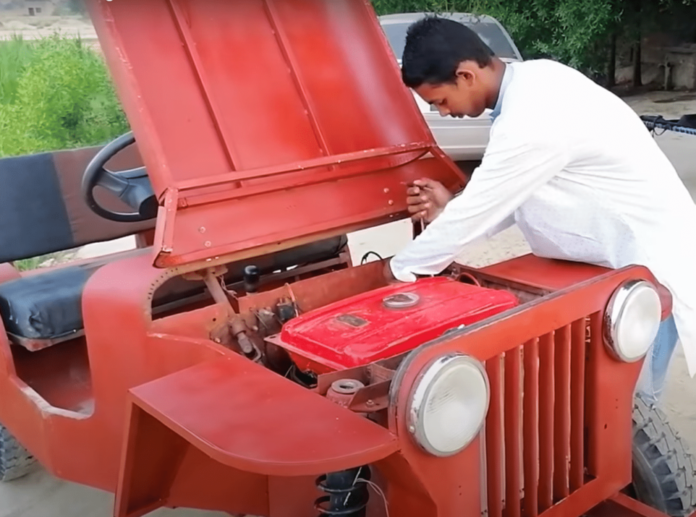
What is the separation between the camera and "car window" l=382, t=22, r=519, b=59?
22.3ft

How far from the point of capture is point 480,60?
207cm

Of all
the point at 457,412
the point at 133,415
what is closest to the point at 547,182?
the point at 457,412

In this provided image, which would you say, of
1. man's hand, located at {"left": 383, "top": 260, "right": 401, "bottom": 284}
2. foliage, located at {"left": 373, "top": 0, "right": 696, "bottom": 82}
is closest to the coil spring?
man's hand, located at {"left": 383, "top": 260, "right": 401, "bottom": 284}

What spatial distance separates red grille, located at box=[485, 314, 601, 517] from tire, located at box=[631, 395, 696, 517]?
289mm

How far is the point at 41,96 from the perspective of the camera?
8.11 m

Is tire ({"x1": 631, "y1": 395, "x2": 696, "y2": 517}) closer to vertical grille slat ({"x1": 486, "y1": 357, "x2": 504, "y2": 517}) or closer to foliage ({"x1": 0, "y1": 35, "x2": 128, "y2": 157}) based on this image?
vertical grille slat ({"x1": 486, "y1": 357, "x2": 504, "y2": 517})

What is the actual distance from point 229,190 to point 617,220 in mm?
1012

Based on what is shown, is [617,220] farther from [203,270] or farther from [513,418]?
[203,270]

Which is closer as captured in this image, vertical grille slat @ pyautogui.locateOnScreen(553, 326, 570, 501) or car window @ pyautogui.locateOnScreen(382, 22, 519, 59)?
vertical grille slat @ pyautogui.locateOnScreen(553, 326, 570, 501)

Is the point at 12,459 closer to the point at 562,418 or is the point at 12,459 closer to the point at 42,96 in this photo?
the point at 562,418

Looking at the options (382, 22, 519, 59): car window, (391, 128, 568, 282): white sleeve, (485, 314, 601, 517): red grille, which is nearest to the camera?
(485, 314, 601, 517): red grille

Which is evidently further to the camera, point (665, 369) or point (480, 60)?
point (665, 369)

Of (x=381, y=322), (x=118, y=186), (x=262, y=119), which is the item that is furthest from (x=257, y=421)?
(x=118, y=186)

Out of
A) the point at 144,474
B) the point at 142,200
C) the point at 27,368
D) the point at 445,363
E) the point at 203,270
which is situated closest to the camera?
the point at 445,363
